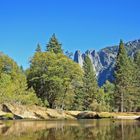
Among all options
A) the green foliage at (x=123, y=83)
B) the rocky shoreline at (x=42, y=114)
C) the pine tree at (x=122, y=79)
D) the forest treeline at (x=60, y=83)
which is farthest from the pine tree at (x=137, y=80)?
the rocky shoreline at (x=42, y=114)

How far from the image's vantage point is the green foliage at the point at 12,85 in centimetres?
7339

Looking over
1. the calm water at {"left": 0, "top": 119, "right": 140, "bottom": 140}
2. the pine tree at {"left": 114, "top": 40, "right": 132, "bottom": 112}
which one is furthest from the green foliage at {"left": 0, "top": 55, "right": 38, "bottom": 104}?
the calm water at {"left": 0, "top": 119, "right": 140, "bottom": 140}

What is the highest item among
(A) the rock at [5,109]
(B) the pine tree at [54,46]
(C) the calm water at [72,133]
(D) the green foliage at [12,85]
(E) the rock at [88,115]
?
(B) the pine tree at [54,46]

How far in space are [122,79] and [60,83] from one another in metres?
19.4

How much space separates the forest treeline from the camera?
79.6 m

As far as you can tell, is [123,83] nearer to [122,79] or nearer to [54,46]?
[122,79]

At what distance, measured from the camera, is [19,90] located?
78250mm

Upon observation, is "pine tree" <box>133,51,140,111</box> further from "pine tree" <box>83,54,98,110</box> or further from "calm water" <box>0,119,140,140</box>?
"calm water" <box>0,119,140,140</box>

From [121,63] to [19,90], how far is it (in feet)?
104

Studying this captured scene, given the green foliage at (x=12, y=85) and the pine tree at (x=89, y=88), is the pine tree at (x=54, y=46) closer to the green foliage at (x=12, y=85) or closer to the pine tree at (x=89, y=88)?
the pine tree at (x=89, y=88)

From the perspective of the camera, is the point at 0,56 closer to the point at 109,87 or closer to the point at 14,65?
the point at 14,65

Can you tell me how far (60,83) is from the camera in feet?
277

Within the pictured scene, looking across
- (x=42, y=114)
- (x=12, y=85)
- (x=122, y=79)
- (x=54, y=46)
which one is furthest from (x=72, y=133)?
(x=54, y=46)

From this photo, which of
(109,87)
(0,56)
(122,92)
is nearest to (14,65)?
(0,56)
